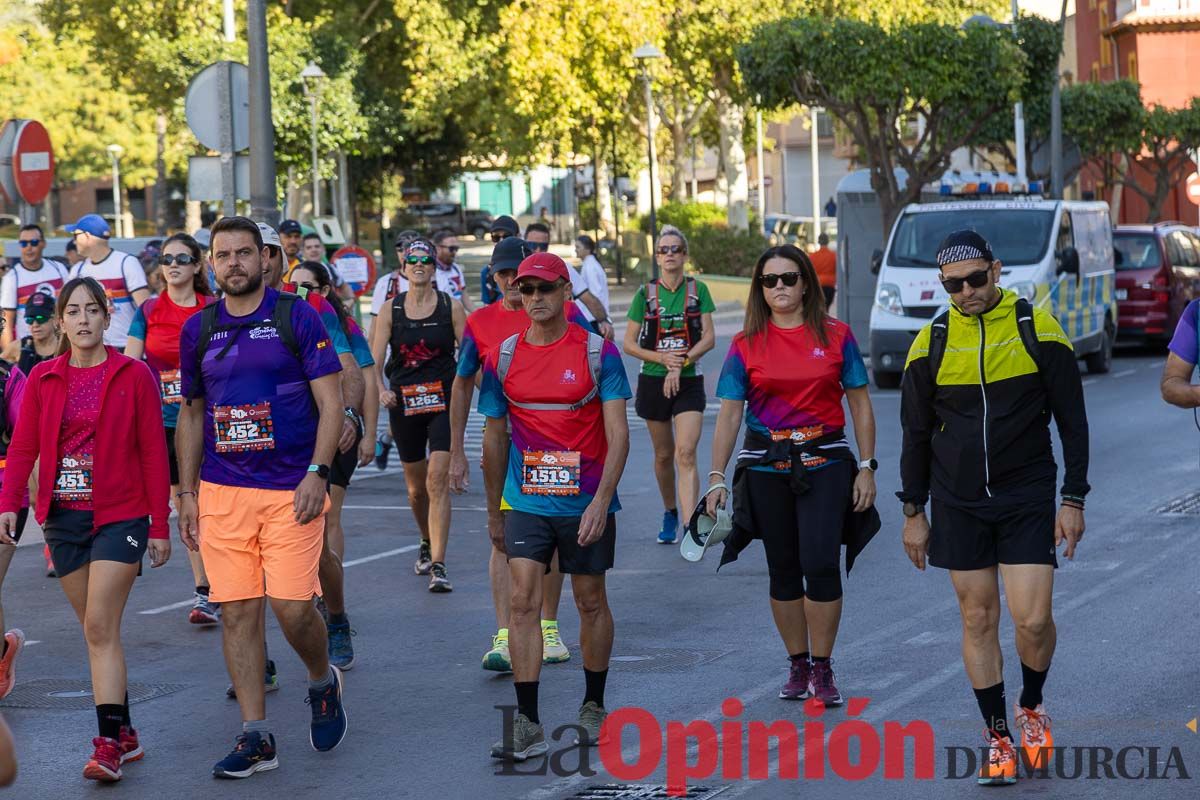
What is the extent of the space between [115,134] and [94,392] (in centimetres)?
7539

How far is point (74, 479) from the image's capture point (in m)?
6.86

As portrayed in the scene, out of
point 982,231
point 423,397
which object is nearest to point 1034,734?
point 423,397

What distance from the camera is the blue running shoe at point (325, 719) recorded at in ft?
22.8

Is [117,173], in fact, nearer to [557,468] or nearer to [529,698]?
[557,468]

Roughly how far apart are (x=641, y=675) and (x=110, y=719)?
2.37 meters

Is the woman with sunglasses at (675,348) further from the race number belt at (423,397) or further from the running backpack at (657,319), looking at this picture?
the race number belt at (423,397)

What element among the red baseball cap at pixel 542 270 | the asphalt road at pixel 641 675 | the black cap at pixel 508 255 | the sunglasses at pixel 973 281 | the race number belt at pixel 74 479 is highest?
the black cap at pixel 508 255

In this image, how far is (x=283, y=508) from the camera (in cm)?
671

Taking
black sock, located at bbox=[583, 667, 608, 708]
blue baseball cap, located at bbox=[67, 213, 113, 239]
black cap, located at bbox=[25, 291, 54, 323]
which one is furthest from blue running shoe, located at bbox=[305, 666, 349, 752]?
blue baseball cap, located at bbox=[67, 213, 113, 239]

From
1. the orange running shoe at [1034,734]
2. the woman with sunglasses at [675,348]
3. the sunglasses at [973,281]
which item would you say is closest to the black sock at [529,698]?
the orange running shoe at [1034,734]

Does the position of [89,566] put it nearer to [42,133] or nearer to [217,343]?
[217,343]

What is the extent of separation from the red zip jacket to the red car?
22.2 metres

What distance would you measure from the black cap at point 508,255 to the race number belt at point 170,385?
1.91m

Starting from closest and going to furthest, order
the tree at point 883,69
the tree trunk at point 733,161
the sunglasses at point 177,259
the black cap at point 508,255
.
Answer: the black cap at point 508,255
the sunglasses at point 177,259
the tree at point 883,69
the tree trunk at point 733,161
